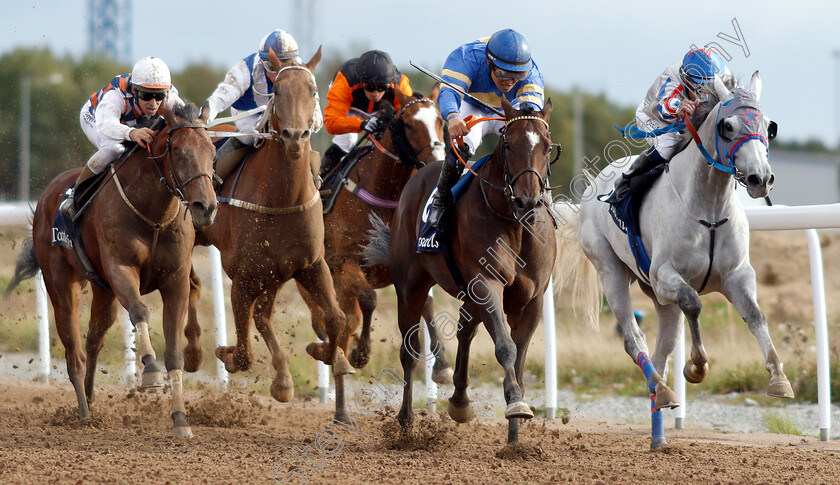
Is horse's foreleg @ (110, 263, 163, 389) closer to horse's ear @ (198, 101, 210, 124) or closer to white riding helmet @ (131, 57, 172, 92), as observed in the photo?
horse's ear @ (198, 101, 210, 124)

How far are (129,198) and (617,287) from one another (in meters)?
3.02

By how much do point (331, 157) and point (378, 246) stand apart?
1149 millimetres

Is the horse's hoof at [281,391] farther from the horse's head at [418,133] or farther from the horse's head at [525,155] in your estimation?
the horse's head at [525,155]

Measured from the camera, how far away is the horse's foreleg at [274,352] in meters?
6.28

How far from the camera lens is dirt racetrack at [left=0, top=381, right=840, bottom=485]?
454 centimetres

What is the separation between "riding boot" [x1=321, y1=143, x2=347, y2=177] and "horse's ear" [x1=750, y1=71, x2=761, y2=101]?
10.6 ft

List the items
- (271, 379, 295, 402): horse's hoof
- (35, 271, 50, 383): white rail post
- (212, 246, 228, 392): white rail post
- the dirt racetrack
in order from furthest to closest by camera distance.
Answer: (35, 271, 50, 383): white rail post, (212, 246, 228, 392): white rail post, (271, 379, 295, 402): horse's hoof, the dirt racetrack

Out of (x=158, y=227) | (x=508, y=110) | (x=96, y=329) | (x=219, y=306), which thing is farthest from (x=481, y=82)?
(x=96, y=329)

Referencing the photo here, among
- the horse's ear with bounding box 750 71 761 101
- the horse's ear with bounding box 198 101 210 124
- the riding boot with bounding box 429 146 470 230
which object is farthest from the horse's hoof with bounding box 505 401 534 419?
the horse's ear with bounding box 198 101 210 124

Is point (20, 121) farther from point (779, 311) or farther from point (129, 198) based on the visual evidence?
point (129, 198)

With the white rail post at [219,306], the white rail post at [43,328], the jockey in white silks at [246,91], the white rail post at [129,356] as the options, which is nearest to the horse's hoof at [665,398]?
the jockey in white silks at [246,91]

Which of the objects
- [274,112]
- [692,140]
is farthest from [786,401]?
[274,112]

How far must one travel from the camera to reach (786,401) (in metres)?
7.96

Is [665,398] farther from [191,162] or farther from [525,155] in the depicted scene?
[191,162]
